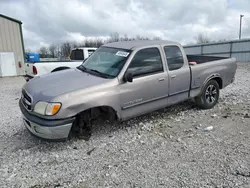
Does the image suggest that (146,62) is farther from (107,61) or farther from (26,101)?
(26,101)

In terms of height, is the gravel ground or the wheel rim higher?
the wheel rim

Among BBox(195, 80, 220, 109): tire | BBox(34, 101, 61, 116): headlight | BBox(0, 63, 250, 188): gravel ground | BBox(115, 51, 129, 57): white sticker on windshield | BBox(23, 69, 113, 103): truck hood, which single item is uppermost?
BBox(115, 51, 129, 57): white sticker on windshield

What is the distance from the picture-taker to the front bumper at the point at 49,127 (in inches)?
119

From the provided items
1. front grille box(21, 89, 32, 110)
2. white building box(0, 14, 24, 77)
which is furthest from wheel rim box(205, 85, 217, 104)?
white building box(0, 14, 24, 77)

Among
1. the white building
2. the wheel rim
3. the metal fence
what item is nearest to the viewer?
the wheel rim

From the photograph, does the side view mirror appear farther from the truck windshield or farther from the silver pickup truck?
the truck windshield

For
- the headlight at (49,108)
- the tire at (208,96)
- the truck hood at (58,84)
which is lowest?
the tire at (208,96)

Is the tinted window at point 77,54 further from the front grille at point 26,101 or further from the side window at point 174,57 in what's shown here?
the front grille at point 26,101

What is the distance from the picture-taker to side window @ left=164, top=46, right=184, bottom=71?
14.1 ft

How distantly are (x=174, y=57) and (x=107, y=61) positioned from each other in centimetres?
157

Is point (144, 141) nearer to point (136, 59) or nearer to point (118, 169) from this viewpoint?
point (118, 169)

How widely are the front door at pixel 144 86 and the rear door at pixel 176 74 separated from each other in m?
0.19

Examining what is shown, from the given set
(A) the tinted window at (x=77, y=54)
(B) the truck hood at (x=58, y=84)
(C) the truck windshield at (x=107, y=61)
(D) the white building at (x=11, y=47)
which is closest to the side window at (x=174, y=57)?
(C) the truck windshield at (x=107, y=61)

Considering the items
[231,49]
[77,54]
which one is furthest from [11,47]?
[231,49]
